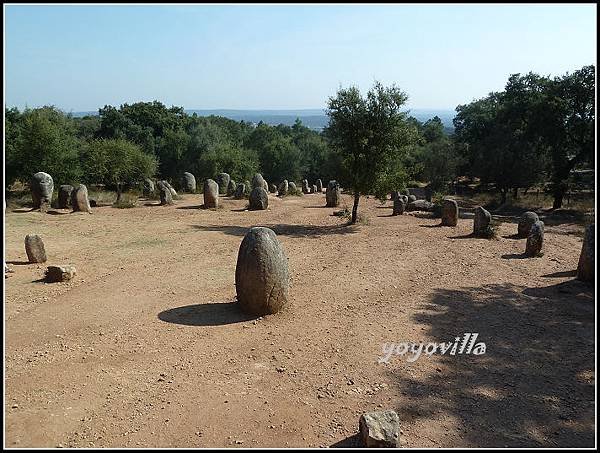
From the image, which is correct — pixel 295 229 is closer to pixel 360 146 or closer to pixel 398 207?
pixel 360 146

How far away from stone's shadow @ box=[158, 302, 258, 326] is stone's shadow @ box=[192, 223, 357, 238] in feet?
26.7

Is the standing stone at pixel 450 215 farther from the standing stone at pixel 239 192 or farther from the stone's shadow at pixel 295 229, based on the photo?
the standing stone at pixel 239 192

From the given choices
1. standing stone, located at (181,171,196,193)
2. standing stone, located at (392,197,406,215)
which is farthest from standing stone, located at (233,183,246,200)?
standing stone, located at (392,197,406,215)

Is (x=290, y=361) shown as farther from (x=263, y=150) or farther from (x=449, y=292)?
(x=263, y=150)

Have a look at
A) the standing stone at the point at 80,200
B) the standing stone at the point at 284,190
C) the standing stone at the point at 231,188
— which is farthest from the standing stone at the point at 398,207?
the standing stone at the point at 80,200

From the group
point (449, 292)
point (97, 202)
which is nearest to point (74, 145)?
point (97, 202)

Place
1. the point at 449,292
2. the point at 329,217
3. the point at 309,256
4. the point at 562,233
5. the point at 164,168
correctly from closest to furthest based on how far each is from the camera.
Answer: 1. the point at 449,292
2. the point at 309,256
3. the point at 562,233
4. the point at 329,217
5. the point at 164,168

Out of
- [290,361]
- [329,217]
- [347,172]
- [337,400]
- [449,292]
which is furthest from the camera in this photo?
[329,217]

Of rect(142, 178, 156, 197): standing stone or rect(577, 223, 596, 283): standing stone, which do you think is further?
rect(142, 178, 156, 197): standing stone

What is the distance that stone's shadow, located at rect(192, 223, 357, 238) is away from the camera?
1845 centimetres

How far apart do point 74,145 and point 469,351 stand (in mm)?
28200

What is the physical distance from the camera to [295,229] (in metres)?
19.6

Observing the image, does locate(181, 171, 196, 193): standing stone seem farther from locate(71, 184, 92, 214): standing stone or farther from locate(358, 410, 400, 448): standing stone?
locate(358, 410, 400, 448): standing stone

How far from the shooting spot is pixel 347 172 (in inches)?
830
